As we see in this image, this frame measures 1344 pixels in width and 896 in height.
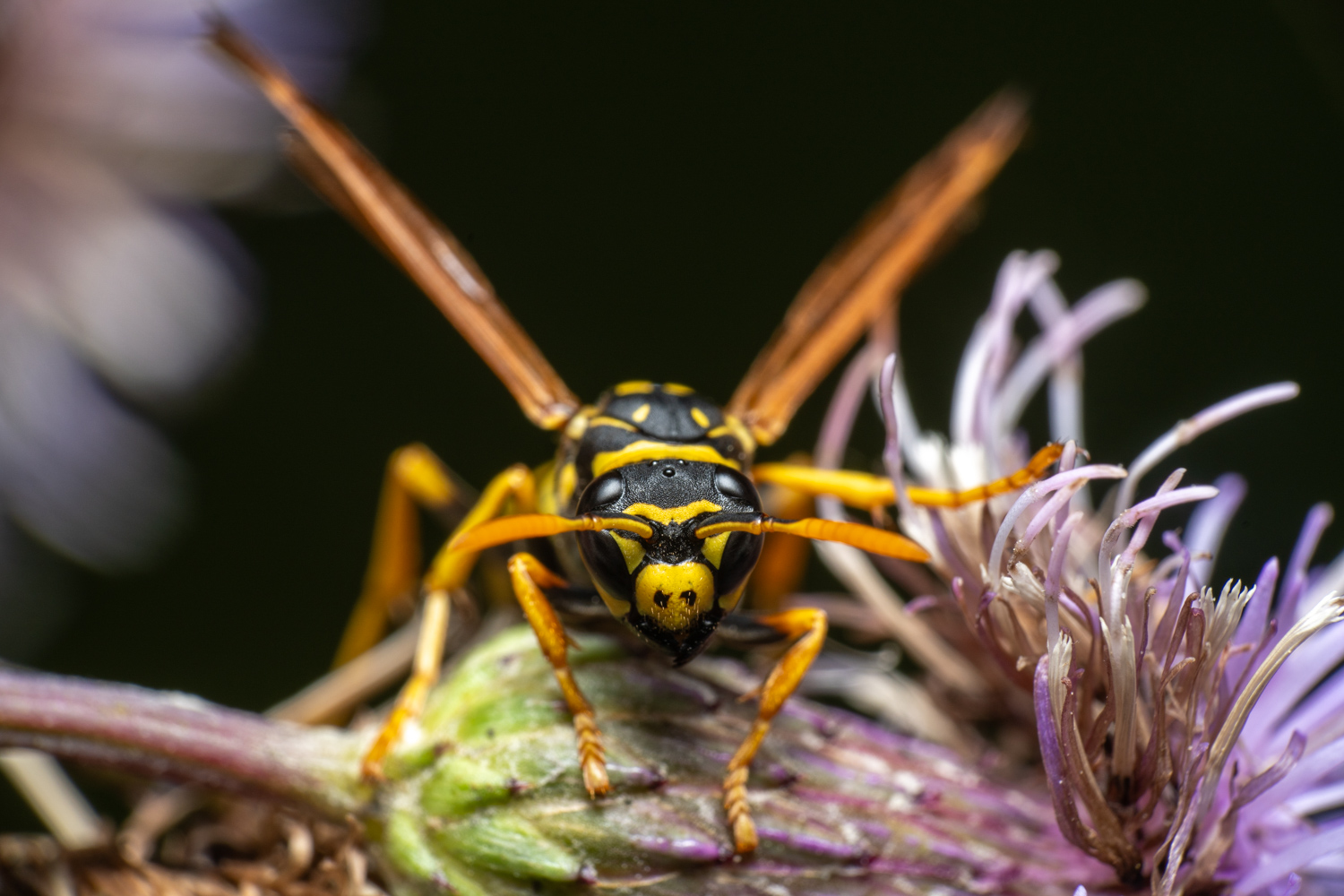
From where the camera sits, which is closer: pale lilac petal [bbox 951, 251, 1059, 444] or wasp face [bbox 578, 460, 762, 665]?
wasp face [bbox 578, 460, 762, 665]

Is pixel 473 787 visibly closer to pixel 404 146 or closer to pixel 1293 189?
pixel 404 146

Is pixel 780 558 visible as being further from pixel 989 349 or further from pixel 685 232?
pixel 685 232

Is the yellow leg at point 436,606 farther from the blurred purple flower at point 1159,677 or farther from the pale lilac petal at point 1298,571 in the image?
the pale lilac petal at point 1298,571

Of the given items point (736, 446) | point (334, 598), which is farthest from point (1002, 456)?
point (334, 598)

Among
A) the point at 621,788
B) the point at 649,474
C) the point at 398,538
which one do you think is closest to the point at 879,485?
the point at 649,474

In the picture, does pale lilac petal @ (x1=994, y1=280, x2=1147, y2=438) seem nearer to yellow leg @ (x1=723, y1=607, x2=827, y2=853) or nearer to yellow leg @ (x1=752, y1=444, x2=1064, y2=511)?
yellow leg @ (x1=752, y1=444, x2=1064, y2=511)

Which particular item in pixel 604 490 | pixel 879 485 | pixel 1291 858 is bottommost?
pixel 1291 858

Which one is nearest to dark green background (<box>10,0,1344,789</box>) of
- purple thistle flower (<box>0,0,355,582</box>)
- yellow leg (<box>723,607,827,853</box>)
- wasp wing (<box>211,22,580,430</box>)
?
purple thistle flower (<box>0,0,355,582</box>)
